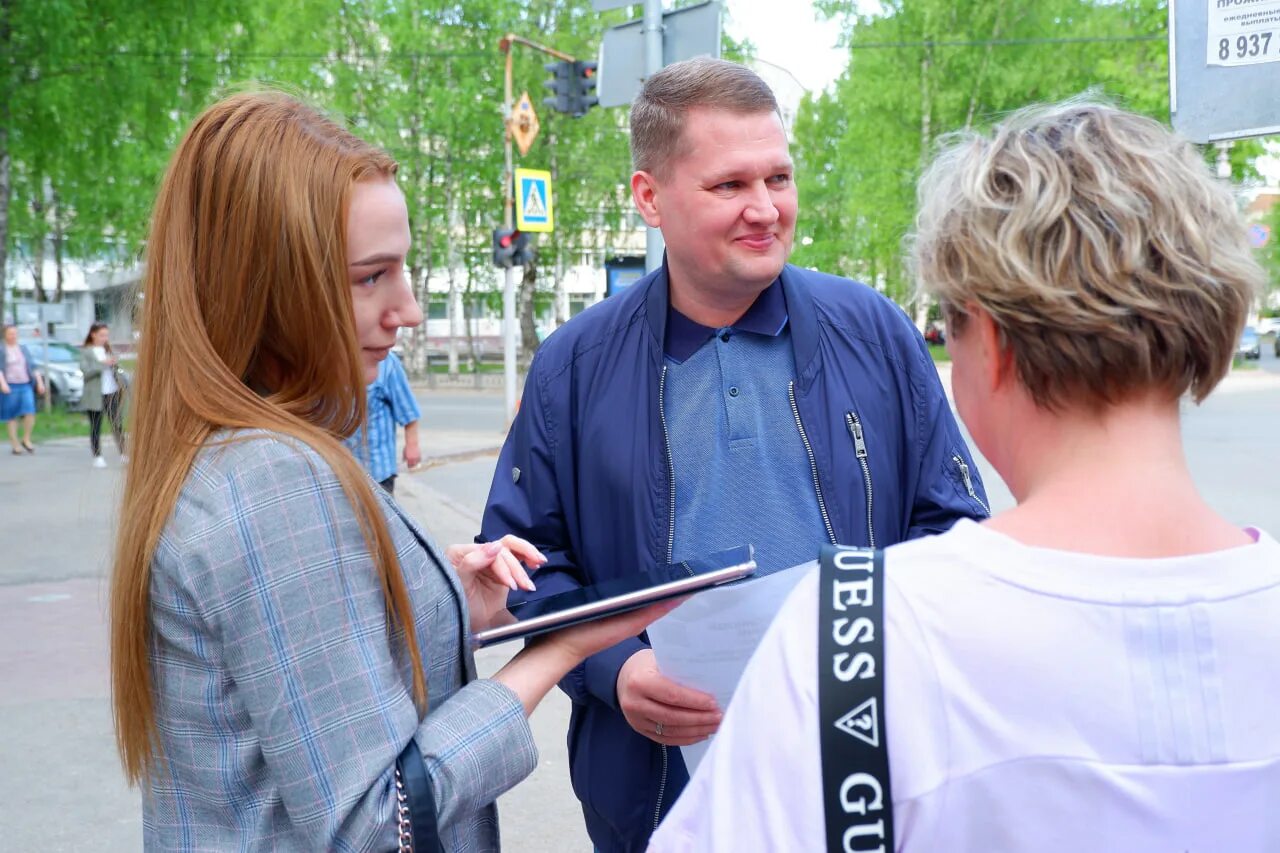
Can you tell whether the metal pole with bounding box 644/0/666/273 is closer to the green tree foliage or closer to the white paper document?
the white paper document

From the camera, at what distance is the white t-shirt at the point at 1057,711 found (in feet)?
3.47

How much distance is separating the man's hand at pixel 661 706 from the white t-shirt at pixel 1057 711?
825mm

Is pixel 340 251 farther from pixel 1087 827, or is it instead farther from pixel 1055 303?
pixel 1087 827

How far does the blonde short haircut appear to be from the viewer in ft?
3.67

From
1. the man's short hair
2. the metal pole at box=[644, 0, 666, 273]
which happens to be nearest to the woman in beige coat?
the metal pole at box=[644, 0, 666, 273]

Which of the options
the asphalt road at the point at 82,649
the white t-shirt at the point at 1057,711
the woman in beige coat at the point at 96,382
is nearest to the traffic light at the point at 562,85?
the asphalt road at the point at 82,649

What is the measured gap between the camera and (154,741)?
1.56m

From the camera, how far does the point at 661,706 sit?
6.66ft

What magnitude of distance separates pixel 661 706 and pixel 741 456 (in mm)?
504

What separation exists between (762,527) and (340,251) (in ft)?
3.22

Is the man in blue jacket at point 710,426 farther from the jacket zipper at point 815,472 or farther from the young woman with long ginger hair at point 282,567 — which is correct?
the young woman with long ginger hair at point 282,567

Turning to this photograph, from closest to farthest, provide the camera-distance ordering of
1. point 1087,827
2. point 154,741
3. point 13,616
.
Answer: point 1087,827 → point 154,741 → point 13,616

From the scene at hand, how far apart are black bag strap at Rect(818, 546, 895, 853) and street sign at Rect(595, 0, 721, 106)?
682cm

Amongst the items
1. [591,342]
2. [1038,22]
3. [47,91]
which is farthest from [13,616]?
[1038,22]
